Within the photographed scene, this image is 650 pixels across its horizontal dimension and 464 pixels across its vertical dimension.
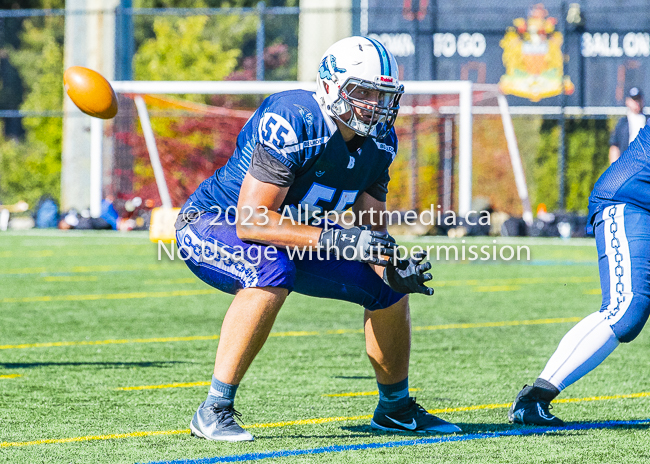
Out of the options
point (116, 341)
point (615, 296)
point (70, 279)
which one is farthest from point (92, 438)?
point (70, 279)

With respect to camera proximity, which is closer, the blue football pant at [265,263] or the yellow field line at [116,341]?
the blue football pant at [265,263]

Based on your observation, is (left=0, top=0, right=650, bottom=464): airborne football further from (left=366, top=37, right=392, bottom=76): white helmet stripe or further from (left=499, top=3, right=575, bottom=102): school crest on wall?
(left=499, top=3, right=575, bottom=102): school crest on wall

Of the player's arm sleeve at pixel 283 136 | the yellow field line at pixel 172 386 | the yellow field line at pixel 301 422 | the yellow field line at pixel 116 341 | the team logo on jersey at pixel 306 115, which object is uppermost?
the team logo on jersey at pixel 306 115

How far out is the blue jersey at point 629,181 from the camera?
12.0 ft

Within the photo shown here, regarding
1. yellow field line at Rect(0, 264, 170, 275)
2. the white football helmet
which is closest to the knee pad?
the white football helmet

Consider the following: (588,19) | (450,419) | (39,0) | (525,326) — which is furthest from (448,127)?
(39,0)

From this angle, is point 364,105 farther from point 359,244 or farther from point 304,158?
point 359,244

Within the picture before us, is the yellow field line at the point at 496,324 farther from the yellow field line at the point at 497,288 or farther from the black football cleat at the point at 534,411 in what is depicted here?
the black football cleat at the point at 534,411

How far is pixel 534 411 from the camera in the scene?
12.4 feet

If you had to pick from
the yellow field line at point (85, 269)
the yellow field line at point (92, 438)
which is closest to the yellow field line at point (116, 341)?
the yellow field line at point (92, 438)

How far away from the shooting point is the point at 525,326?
6812 mm

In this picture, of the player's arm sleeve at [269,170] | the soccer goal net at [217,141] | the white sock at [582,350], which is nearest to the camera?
the player's arm sleeve at [269,170]

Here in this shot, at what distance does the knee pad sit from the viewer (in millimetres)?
3555

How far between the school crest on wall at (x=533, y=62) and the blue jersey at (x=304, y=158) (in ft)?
47.4
